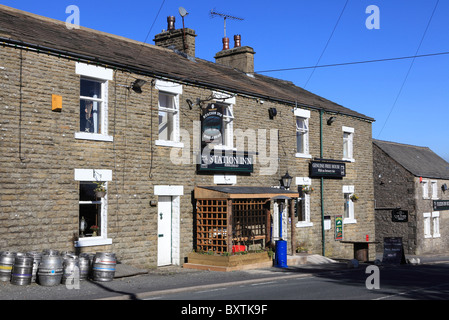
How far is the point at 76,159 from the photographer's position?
1420cm

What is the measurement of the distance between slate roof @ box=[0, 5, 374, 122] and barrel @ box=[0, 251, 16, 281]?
5.24m

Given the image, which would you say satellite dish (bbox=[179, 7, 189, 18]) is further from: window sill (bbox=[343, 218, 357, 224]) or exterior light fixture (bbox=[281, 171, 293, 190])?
window sill (bbox=[343, 218, 357, 224])

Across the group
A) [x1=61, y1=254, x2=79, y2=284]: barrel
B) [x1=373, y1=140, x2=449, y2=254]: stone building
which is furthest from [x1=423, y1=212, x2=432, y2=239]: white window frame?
[x1=61, y1=254, x2=79, y2=284]: barrel

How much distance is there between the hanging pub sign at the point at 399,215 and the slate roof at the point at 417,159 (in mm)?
2545

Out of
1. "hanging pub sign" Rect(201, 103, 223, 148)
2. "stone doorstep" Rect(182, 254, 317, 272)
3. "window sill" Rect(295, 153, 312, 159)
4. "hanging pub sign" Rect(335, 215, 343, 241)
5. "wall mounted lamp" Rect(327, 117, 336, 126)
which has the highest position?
"wall mounted lamp" Rect(327, 117, 336, 126)

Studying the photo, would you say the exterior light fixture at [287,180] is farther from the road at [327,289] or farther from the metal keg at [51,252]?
the metal keg at [51,252]

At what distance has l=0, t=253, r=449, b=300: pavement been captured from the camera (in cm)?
1093

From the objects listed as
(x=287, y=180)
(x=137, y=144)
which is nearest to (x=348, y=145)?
(x=287, y=180)

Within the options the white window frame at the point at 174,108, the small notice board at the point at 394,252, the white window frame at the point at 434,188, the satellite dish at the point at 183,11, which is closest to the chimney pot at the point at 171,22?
the satellite dish at the point at 183,11

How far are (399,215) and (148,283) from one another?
24088 millimetres

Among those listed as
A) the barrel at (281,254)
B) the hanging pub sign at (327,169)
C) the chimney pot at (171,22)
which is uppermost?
the chimney pot at (171,22)

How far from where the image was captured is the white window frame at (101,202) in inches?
558
